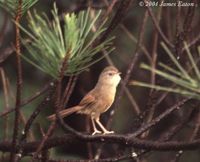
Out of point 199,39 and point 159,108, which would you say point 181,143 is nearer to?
point 199,39

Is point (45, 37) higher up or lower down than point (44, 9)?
lower down

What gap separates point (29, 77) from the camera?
5.91m

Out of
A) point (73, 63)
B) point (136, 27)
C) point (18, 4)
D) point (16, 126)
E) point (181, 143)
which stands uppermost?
point (136, 27)

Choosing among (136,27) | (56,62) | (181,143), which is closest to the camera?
(181,143)

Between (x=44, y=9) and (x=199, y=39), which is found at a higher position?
(x=44, y=9)

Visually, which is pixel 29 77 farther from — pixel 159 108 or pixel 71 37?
pixel 71 37

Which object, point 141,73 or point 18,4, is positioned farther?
point 141,73

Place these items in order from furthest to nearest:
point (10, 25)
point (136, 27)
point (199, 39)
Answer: point (136, 27) < point (10, 25) < point (199, 39)

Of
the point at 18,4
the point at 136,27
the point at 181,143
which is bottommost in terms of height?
the point at 181,143

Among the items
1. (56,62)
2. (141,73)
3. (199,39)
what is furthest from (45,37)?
(141,73)

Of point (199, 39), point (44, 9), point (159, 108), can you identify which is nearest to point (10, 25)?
point (44, 9)

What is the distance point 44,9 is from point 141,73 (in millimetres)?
1067

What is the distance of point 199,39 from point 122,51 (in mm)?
2645

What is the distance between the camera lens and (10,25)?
5613mm
